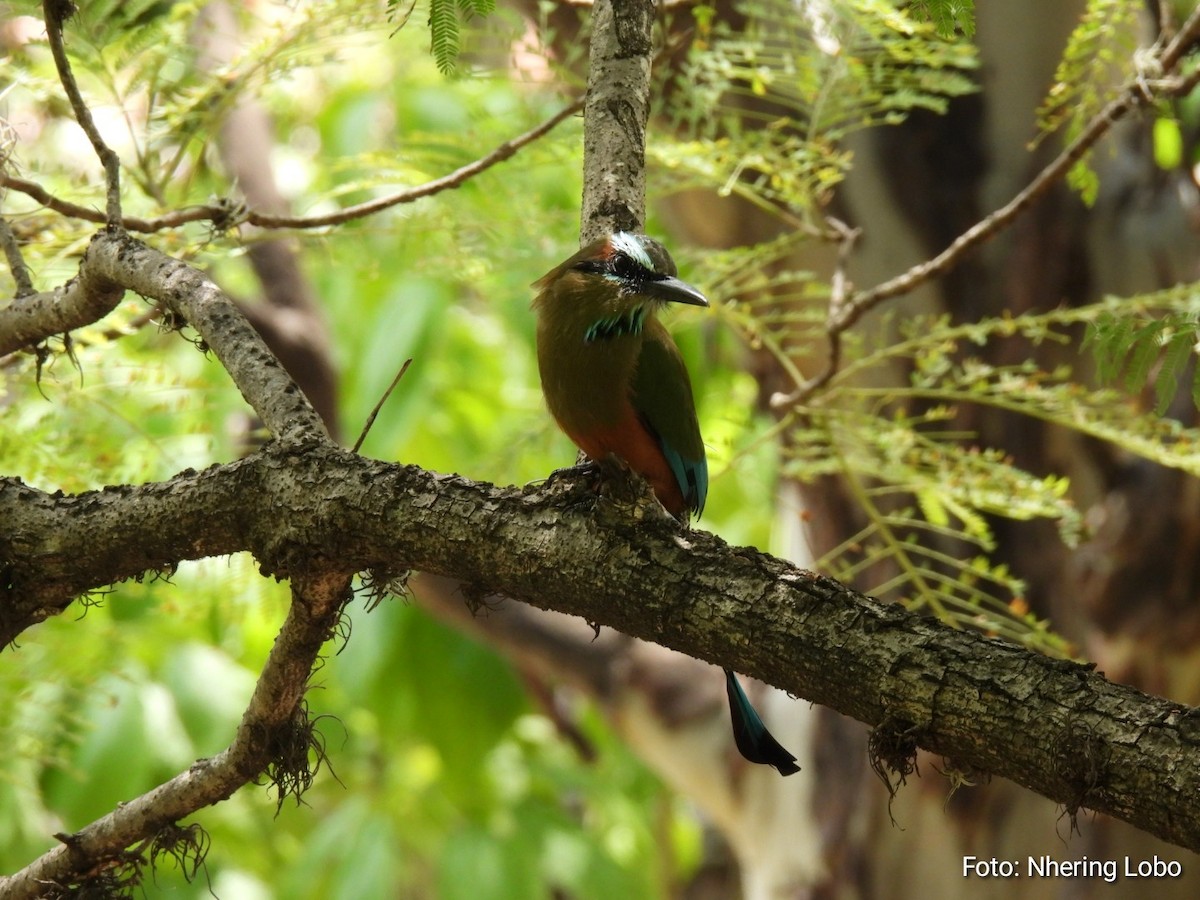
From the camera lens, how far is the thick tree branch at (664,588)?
4.19 feet

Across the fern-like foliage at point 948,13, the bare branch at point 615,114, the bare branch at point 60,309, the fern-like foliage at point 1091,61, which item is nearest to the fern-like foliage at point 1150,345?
the fern-like foliage at point 948,13

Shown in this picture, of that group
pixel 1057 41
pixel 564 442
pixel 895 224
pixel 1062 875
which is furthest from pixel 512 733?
pixel 1057 41

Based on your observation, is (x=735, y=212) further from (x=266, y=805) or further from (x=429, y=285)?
(x=266, y=805)

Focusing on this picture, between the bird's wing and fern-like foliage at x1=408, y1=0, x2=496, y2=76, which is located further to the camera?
the bird's wing

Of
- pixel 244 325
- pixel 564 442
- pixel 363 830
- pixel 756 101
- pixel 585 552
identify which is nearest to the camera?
pixel 585 552

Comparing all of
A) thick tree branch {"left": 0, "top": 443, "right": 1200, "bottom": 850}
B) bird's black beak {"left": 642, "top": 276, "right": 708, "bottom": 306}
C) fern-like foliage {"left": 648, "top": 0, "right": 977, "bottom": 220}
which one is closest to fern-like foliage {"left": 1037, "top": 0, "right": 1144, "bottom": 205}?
fern-like foliage {"left": 648, "top": 0, "right": 977, "bottom": 220}

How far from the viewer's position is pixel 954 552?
15.6 feet

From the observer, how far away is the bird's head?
2516mm

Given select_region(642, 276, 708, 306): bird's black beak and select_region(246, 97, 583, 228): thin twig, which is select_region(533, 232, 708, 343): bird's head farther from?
select_region(246, 97, 583, 228): thin twig

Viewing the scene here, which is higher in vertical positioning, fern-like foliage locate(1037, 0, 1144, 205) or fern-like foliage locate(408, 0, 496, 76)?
fern-like foliage locate(1037, 0, 1144, 205)

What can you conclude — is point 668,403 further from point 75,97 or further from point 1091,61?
point 75,97

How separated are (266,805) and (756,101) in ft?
14.7

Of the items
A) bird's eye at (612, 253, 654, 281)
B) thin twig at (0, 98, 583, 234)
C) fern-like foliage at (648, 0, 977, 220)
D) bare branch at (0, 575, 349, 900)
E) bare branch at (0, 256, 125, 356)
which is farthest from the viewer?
fern-like foliage at (648, 0, 977, 220)

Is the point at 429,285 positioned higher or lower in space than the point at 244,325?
higher
